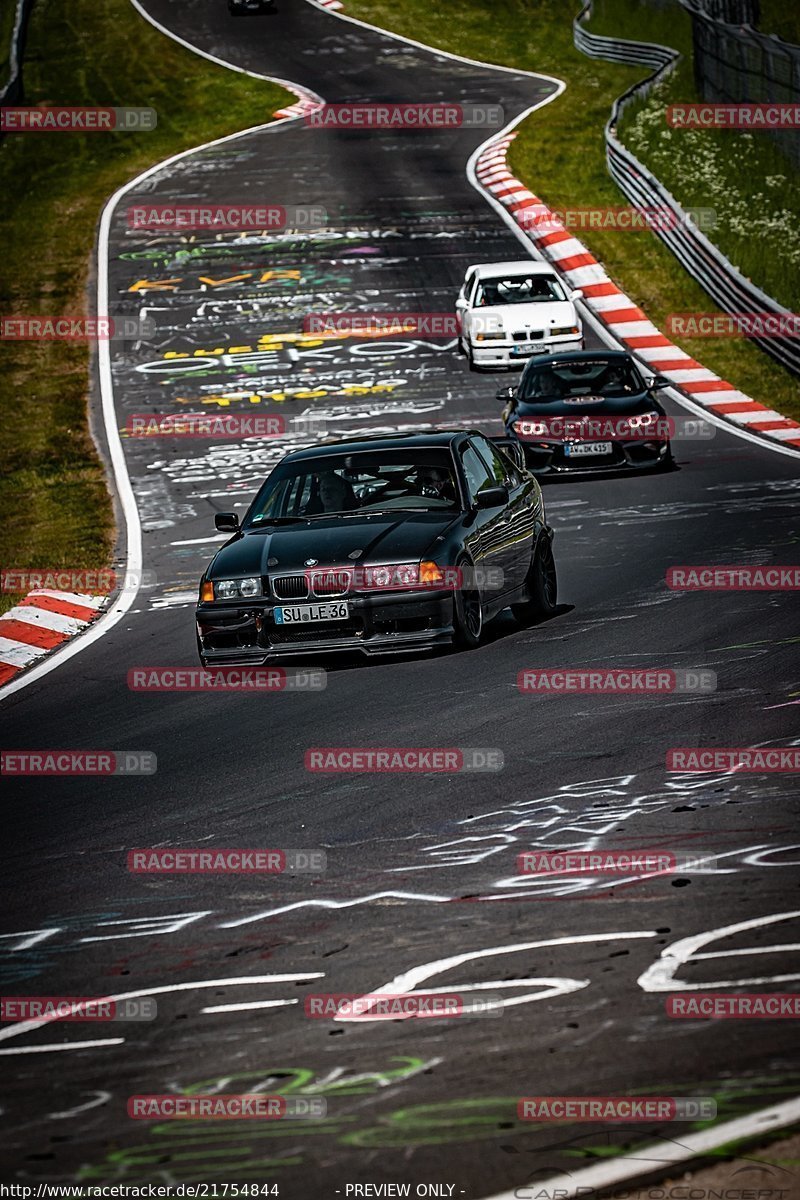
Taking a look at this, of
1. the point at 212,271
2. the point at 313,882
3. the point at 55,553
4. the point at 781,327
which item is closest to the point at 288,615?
the point at 313,882

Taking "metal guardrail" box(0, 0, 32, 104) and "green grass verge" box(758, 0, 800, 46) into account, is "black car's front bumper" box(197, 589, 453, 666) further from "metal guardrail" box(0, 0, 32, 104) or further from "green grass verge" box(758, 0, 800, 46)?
"green grass verge" box(758, 0, 800, 46)

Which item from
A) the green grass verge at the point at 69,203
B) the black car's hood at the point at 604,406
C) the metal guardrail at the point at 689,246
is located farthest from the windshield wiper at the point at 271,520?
the metal guardrail at the point at 689,246

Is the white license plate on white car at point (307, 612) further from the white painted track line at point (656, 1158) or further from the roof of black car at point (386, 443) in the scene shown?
the white painted track line at point (656, 1158)

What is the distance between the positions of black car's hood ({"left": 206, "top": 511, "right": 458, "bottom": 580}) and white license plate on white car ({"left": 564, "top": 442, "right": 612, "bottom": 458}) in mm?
8273

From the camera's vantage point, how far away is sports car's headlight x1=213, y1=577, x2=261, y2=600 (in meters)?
11.4

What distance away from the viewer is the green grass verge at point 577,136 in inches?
1110

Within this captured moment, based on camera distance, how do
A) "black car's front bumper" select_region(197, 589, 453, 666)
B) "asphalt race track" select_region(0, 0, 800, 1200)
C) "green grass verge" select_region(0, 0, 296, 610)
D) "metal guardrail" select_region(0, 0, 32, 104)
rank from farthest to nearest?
"metal guardrail" select_region(0, 0, 32, 104) < "green grass verge" select_region(0, 0, 296, 610) < "black car's front bumper" select_region(197, 589, 453, 666) < "asphalt race track" select_region(0, 0, 800, 1200)

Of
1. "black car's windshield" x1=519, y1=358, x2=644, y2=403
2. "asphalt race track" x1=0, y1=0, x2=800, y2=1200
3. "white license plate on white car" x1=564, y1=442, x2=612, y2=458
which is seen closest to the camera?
"asphalt race track" x1=0, y1=0, x2=800, y2=1200

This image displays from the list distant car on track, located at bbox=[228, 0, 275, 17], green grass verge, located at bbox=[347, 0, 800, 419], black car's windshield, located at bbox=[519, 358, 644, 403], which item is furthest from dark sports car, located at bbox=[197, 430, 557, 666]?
distant car on track, located at bbox=[228, 0, 275, 17]

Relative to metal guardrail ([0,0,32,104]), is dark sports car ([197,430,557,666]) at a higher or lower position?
lower

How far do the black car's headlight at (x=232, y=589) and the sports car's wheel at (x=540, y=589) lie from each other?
2.25m

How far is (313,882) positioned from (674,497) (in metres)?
12.3

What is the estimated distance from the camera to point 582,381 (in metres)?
21.0

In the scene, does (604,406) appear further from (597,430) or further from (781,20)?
(781,20)
